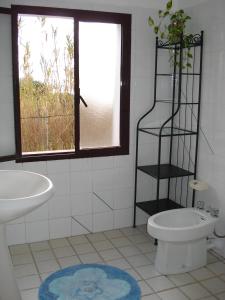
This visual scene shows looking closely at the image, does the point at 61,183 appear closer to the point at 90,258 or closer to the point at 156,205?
the point at 90,258

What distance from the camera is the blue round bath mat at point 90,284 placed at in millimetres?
2225

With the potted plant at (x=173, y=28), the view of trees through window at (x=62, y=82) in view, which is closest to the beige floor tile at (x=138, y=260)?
the view of trees through window at (x=62, y=82)

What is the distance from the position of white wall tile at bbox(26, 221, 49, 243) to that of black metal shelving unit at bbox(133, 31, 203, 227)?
2.71 ft

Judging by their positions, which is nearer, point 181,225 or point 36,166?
point 181,225

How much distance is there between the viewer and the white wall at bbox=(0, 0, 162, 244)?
2.92m

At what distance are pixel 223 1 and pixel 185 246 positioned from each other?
69.9 inches

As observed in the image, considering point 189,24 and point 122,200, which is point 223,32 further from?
point 122,200

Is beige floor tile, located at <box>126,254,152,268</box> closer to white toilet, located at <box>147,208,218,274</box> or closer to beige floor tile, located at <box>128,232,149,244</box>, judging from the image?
white toilet, located at <box>147,208,218,274</box>

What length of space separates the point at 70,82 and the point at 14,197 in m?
1.20

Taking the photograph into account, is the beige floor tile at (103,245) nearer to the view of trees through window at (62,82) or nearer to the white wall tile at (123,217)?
the white wall tile at (123,217)

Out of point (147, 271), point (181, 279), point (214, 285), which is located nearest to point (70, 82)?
point (147, 271)

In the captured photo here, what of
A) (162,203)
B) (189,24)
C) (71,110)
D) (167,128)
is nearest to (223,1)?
(189,24)

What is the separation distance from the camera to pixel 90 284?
2344mm

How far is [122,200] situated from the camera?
3215 millimetres
